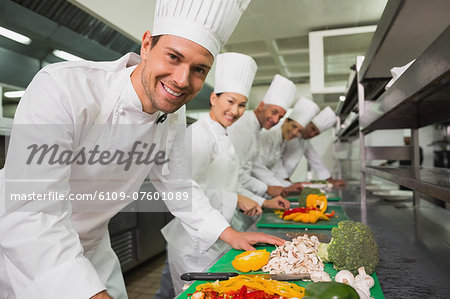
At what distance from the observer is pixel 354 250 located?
3.36 ft

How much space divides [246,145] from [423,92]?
2.00 meters

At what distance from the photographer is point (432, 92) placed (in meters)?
1.48

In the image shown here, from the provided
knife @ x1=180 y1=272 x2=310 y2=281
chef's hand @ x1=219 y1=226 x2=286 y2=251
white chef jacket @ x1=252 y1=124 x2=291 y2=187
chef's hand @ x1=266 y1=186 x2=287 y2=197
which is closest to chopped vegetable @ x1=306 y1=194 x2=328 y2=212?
chef's hand @ x1=219 y1=226 x2=286 y2=251

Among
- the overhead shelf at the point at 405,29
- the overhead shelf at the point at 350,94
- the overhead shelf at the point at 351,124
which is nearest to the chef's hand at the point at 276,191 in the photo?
the overhead shelf at the point at 351,124

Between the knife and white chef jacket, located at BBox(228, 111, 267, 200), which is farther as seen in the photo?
white chef jacket, located at BBox(228, 111, 267, 200)

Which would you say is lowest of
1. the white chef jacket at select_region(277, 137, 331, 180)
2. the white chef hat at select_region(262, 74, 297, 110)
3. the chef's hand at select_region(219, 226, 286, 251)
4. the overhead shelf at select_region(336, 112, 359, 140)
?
the chef's hand at select_region(219, 226, 286, 251)

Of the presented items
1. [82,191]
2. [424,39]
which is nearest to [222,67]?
[424,39]

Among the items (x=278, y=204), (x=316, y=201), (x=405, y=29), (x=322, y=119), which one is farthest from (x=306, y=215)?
(x=322, y=119)

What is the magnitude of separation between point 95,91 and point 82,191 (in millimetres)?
401

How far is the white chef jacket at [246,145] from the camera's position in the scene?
10.2ft

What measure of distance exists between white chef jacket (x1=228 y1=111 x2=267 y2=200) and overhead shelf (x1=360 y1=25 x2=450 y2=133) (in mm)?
1273

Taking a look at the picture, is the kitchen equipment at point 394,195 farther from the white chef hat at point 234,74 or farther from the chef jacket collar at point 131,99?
the chef jacket collar at point 131,99

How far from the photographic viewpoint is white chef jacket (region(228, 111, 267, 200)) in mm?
3113

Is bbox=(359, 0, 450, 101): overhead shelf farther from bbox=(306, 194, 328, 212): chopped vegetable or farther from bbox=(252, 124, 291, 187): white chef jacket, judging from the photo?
→ bbox=(252, 124, 291, 187): white chef jacket
